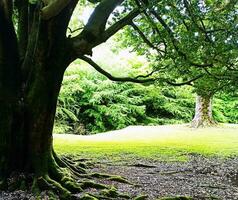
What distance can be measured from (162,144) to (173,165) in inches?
336

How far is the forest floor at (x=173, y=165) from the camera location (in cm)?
1134

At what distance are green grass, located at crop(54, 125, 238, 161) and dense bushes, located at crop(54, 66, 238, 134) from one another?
26.7ft

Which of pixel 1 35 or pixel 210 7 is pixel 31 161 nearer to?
pixel 1 35

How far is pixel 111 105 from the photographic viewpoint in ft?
143

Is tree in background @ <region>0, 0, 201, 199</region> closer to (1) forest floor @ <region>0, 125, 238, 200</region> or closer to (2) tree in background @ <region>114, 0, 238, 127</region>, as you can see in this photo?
(1) forest floor @ <region>0, 125, 238, 200</region>

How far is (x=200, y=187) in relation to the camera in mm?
12102

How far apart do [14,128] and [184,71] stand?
574 cm

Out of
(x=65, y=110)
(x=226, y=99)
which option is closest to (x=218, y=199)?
(x=65, y=110)

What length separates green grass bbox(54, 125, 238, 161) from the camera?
65.8ft

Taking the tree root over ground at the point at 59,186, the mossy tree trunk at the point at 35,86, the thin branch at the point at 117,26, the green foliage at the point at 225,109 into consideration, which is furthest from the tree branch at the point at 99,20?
the green foliage at the point at 225,109

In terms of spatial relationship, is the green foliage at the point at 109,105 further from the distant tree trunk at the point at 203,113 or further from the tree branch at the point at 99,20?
the tree branch at the point at 99,20

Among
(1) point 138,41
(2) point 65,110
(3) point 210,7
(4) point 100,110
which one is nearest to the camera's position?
(3) point 210,7

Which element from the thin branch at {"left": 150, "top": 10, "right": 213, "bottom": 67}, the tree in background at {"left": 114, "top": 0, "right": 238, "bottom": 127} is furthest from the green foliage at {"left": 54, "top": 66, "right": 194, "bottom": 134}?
the thin branch at {"left": 150, "top": 10, "right": 213, "bottom": 67}

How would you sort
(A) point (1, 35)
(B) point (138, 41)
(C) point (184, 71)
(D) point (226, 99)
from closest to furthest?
(A) point (1, 35), (C) point (184, 71), (B) point (138, 41), (D) point (226, 99)
